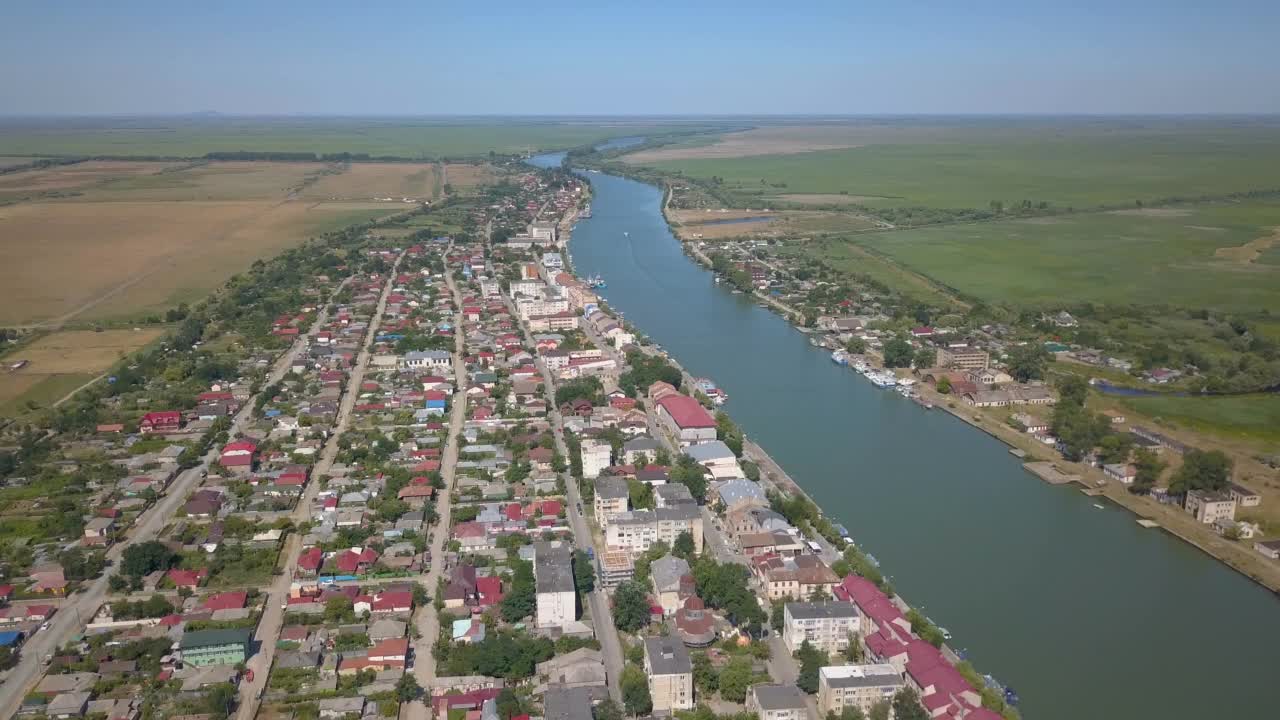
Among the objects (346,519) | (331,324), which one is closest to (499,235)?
(331,324)

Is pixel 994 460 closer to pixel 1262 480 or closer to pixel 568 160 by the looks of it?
pixel 1262 480

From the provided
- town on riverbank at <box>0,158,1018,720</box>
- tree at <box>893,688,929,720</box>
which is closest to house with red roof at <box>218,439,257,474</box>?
town on riverbank at <box>0,158,1018,720</box>

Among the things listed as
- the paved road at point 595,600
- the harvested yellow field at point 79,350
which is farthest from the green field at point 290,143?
the paved road at point 595,600

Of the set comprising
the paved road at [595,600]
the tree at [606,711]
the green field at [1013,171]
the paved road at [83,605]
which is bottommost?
the paved road at [595,600]

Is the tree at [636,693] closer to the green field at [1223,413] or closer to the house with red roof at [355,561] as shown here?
the house with red roof at [355,561]

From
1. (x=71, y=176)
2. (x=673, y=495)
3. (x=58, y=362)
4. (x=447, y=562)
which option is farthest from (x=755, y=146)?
(x=447, y=562)

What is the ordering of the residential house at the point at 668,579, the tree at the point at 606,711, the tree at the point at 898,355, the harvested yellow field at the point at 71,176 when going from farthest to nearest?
the harvested yellow field at the point at 71,176, the tree at the point at 898,355, the residential house at the point at 668,579, the tree at the point at 606,711
